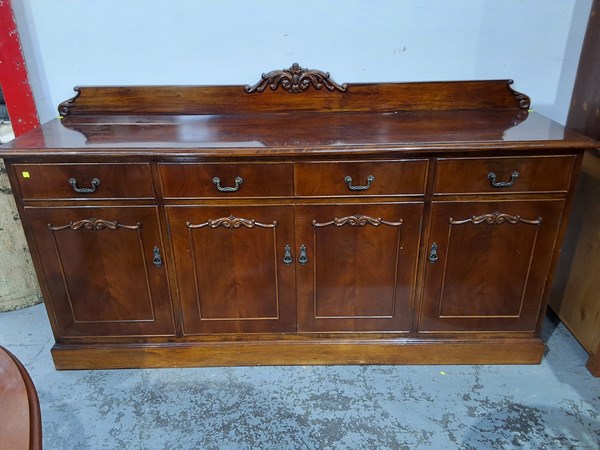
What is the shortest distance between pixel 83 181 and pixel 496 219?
58.3 inches

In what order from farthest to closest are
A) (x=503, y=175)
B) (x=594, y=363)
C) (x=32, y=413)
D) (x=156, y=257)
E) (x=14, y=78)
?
(x=14, y=78) < (x=594, y=363) < (x=156, y=257) < (x=503, y=175) < (x=32, y=413)

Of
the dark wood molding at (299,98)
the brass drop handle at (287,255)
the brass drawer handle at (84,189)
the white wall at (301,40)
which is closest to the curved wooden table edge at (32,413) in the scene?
the brass drawer handle at (84,189)

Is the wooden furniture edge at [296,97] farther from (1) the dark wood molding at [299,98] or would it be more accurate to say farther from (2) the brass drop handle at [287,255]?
(2) the brass drop handle at [287,255]

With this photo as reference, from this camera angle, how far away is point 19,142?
1.60m

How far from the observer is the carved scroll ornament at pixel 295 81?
1.88 m

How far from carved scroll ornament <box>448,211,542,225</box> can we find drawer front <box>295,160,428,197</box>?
0.66 feet

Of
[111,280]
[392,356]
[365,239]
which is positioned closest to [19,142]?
[111,280]

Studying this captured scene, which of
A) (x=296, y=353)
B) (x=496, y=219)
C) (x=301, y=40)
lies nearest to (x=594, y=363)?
(x=496, y=219)

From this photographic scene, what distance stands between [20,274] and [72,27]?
1.20 meters

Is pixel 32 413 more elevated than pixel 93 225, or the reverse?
pixel 32 413

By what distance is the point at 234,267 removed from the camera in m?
1.76

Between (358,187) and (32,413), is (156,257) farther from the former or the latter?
(32,413)

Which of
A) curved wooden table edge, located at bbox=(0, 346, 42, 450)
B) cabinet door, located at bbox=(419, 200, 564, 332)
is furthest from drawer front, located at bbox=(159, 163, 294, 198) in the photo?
curved wooden table edge, located at bbox=(0, 346, 42, 450)

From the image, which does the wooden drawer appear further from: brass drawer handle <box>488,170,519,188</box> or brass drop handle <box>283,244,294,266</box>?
brass drawer handle <box>488,170,519,188</box>
